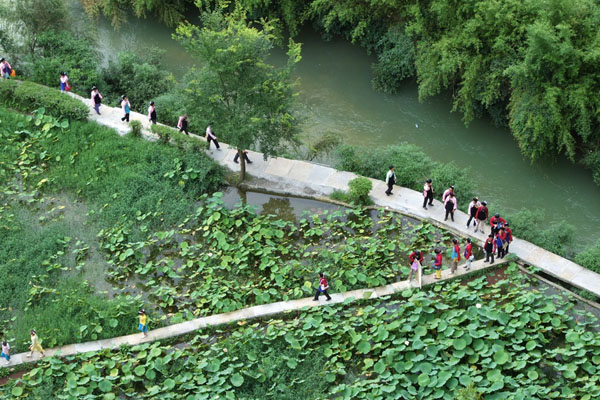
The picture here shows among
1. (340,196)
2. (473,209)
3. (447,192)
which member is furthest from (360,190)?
(473,209)

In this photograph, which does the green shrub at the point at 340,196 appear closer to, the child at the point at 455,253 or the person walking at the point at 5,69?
the child at the point at 455,253

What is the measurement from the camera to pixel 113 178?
20422 millimetres

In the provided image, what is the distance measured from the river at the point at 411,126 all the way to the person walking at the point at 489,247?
214cm

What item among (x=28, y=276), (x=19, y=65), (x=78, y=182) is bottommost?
(x=28, y=276)

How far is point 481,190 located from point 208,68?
25.2 feet

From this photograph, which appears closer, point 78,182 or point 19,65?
point 78,182

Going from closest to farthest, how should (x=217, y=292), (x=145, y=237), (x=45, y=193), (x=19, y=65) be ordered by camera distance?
(x=217, y=292) < (x=145, y=237) < (x=45, y=193) < (x=19, y=65)

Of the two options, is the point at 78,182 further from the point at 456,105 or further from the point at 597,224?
the point at 597,224

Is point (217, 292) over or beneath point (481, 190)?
beneath

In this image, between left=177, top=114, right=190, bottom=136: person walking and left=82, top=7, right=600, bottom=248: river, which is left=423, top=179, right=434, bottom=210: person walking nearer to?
left=82, top=7, right=600, bottom=248: river

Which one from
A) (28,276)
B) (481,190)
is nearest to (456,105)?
(481,190)

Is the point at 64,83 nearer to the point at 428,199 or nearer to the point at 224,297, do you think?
the point at 224,297

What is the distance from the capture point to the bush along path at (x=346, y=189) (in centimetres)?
1733

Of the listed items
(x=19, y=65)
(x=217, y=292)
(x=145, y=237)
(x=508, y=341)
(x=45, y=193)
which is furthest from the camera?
(x=19, y=65)
